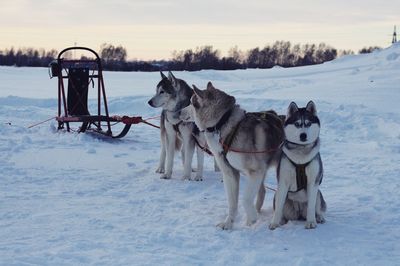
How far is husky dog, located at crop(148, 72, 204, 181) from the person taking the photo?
5922 millimetres

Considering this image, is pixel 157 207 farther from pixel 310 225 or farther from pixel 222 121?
pixel 310 225

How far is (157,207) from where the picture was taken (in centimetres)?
473

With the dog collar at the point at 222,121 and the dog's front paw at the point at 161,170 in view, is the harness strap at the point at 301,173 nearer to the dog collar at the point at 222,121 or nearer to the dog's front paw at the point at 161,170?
the dog collar at the point at 222,121

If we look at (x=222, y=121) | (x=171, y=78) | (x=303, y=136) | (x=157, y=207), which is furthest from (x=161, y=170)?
(x=303, y=136)

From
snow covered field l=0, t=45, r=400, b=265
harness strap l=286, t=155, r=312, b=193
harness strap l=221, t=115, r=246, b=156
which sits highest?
harness strap l=221, t=115, r=246, b=156

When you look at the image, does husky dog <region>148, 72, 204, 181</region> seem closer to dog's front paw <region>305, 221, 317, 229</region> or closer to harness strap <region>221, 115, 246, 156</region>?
harness strap <region>221, 115, 246, 156</region>

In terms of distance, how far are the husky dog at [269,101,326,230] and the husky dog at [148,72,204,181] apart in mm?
1985

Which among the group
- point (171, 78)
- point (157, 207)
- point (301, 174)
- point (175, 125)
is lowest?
point (157, 207)

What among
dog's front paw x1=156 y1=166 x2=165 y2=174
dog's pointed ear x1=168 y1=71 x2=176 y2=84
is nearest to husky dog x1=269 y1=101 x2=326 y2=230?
dog's pointed ear x1=168 y1=71 x2=176 y2=84

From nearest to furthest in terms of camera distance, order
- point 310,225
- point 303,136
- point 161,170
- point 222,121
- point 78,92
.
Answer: point 303,136 < point 310,225 < point 222,121 < point 161,170 < point 78,92

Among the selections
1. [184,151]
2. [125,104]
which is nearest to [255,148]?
[184,151]

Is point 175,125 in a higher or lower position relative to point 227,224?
higher

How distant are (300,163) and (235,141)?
0.52 meters

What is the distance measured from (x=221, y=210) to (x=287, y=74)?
20.1 m
